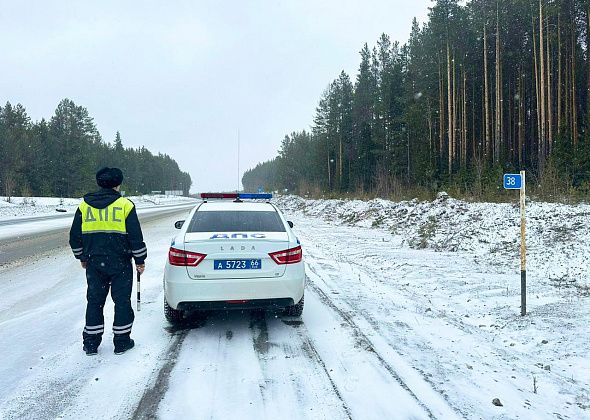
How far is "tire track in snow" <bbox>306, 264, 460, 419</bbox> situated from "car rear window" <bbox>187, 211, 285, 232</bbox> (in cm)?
160

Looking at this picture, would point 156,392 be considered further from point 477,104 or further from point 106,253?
point 477,104

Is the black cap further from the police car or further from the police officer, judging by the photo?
the police car

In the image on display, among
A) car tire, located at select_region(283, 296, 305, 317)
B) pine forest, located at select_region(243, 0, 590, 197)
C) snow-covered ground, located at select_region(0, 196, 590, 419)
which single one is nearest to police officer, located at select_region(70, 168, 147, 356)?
snow-covered ground, located at select_region(0, 196, 590, 419)

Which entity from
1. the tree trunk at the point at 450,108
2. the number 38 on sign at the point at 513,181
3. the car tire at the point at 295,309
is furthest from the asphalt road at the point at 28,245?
the tree trunk at the point at 450,108

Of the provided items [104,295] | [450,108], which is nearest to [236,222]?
A: [104,295]

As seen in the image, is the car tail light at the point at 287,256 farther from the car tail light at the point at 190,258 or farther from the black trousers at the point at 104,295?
the black trousers at the point at 104,295

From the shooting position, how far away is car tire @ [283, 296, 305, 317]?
537cm

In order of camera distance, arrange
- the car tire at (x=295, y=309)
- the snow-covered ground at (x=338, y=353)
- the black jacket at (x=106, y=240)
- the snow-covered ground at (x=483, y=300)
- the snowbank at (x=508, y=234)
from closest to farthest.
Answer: the snow-covered ground at (x=338, y=353)
the snow-covered ground at (x=483, y=300)
the black jacket at (x=106, y=240)
the car tire at (x=295, y=309)
the snowbank at (x=508, y=234)

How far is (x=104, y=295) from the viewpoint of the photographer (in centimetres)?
447

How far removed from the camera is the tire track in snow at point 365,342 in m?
3.30

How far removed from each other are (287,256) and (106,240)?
7.05 feet

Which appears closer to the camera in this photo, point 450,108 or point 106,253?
point 106,253

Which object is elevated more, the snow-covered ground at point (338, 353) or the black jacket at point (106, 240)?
the black jacket at point (106, 240)

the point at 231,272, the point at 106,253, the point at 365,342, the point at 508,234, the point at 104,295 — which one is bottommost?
the point at 365,342
